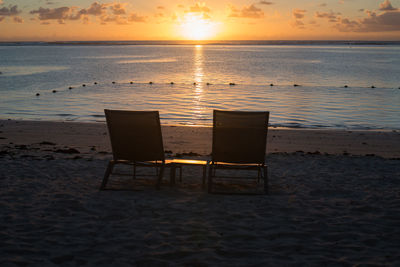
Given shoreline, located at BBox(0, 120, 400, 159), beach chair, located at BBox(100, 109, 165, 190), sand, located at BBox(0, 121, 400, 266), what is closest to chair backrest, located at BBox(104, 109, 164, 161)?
beach chair, located at BBox(100, 109, 165, 190)

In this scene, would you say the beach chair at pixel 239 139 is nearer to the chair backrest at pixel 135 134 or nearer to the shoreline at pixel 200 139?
the chair backrest at pixel 135 134

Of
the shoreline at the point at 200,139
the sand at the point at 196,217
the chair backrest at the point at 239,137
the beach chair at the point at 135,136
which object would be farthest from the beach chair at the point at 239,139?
the shoreline at the point at 200,139

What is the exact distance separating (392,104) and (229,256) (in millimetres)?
23682

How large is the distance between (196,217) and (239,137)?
139 centimetres

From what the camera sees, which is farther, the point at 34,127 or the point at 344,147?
the point at 34,127

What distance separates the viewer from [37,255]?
3646mm

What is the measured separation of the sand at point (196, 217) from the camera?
12.1 ft

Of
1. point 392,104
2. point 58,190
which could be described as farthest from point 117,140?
point 392,104

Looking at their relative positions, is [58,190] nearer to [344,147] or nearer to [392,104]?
[344,147]

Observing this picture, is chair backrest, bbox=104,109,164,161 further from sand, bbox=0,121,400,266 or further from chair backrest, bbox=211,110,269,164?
chair backrest, bbox=211,110,269,164

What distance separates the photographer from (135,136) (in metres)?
5.68

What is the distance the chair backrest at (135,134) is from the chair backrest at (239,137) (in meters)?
0.83

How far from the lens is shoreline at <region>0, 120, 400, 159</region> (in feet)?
34.3

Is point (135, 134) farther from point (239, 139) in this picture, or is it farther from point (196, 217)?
point (196, 217)
